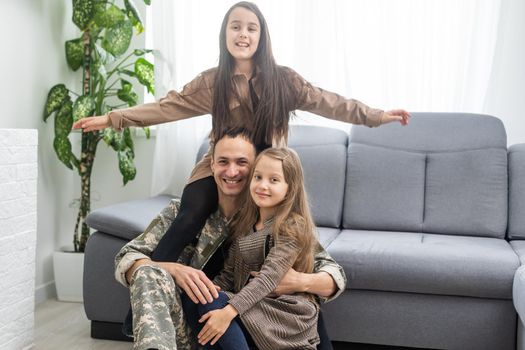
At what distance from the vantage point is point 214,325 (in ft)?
6.32

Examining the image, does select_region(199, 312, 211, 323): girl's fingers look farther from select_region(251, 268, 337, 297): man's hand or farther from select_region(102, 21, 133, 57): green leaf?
select_region(102, 21, 133, 57): green leaf

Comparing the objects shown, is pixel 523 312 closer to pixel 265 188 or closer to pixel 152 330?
pixel 265 188

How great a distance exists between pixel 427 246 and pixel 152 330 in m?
1.21

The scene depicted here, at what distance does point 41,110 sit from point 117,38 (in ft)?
1.71

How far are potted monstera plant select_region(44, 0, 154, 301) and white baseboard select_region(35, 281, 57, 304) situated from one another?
3.3 inches

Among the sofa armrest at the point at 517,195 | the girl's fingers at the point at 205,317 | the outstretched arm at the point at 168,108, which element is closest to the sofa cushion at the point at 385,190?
the sofa armrest at the point at 517,195

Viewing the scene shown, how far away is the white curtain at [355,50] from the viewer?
337 centimetres

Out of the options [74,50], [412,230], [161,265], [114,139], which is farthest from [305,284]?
[74,50]

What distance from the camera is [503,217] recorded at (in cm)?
301

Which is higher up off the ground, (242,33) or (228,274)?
(242,33)

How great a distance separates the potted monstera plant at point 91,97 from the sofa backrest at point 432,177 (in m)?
1.14

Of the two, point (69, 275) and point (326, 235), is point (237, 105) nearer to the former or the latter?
point (326, 235)

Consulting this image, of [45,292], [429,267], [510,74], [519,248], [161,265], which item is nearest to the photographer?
[161,265]

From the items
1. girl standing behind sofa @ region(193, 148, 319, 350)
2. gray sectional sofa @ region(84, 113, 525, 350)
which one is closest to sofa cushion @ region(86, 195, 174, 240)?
gray sectional sofa @ region(84, 113, 525, 350)
